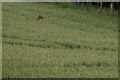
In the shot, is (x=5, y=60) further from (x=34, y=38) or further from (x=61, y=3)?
(x=61, y=3)

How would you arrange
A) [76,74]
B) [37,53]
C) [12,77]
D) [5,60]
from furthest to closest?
[37,53] → [5,60] → [76,74] → [12,77]

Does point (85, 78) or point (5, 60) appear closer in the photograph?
point (85, 78)

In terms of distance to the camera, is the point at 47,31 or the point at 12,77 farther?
the point at 47,31

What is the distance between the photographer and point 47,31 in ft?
54.9

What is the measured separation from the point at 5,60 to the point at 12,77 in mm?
1630

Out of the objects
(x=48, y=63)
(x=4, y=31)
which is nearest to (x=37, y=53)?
(x=48, y=63)

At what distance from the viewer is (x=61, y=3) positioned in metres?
35.6

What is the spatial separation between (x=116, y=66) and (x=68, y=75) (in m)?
2.09

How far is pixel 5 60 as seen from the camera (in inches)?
352

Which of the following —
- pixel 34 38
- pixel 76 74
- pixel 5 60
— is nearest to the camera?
pixel 76 74

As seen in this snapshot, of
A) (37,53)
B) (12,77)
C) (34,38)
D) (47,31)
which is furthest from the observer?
(47,31)

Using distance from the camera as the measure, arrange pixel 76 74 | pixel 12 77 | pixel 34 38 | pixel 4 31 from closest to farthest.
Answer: pixel 12 77 < pixel 76 74 < pixel 34 38 < pixel 4 31

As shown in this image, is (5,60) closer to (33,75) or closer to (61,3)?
(33,75)

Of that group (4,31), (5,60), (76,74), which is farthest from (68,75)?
(4,31)
